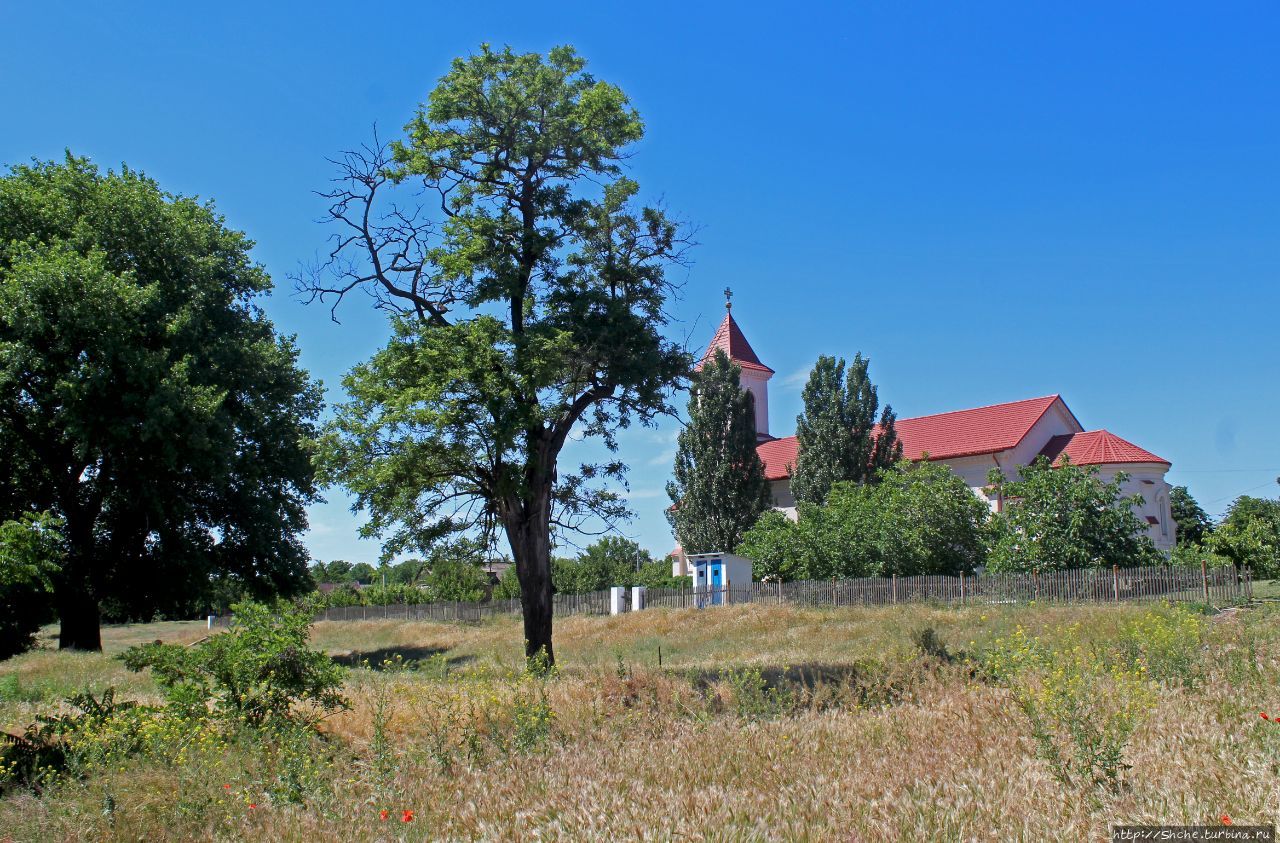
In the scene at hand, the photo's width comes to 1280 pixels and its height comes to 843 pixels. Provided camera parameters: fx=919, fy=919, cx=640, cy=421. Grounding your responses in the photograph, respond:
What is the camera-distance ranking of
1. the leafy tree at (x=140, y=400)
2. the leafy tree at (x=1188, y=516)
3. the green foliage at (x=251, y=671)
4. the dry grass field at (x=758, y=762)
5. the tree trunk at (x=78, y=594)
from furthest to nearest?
the leafy tree at (x=1188, y=516) < the tree trunk at (x=78, y=594) < the leafy tree at (x=140, y=400) < the green foliage at (x=251, y=671) < the dry grass field at (x=758, y=762)

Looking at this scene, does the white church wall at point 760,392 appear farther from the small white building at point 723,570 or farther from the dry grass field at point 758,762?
the dry grass field at point 758,762

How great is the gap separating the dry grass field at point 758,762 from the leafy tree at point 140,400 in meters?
18.9

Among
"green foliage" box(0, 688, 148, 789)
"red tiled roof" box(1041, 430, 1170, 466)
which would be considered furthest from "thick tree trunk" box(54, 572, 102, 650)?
"red tiled roof" box(1041, 430, 1170, 466)

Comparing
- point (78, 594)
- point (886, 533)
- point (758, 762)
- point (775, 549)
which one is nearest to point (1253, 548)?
point (886, 533)

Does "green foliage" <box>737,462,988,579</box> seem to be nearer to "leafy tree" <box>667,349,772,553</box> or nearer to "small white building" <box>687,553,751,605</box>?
"small white building" <box>687,553,751,605</box>

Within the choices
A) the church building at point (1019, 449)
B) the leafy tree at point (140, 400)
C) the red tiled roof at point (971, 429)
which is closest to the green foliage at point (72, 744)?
the leafy tree at point (140, 400)

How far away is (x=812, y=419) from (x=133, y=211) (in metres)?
34.1

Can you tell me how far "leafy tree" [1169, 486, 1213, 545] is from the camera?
60531mm

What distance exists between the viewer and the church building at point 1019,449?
4519cm

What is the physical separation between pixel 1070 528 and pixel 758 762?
28915mm

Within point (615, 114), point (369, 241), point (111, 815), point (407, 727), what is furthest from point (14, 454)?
point (111, 815)

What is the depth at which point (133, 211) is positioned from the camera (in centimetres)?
2803

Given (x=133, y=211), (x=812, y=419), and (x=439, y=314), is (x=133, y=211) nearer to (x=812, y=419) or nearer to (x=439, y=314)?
(x=439, y=314)

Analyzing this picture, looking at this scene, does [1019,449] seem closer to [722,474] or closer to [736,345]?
[722,474]
